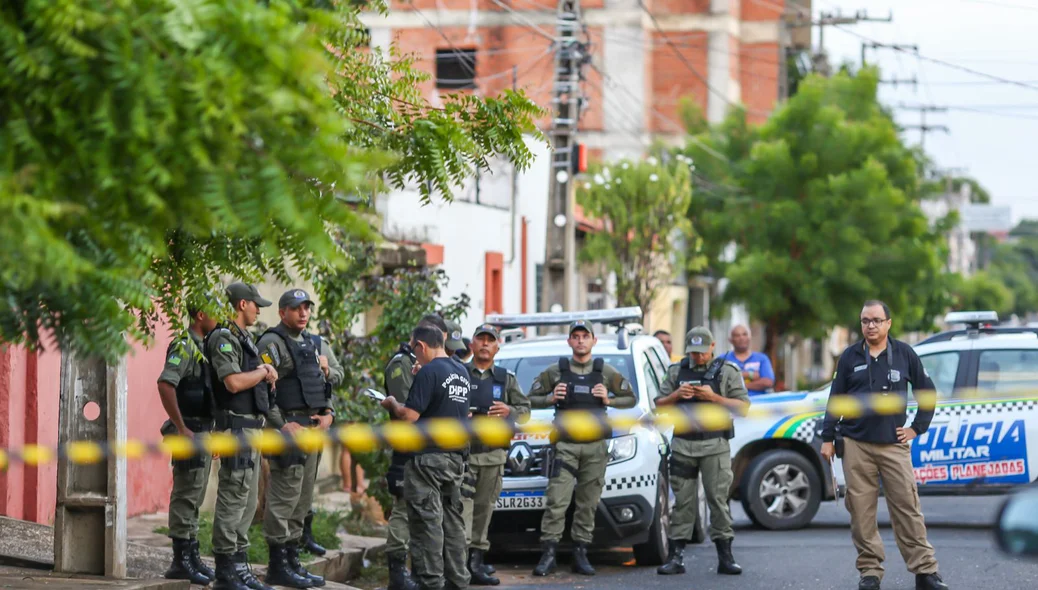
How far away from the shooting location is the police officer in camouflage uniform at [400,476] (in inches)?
381

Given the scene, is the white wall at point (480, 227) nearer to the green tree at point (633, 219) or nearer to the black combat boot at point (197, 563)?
the green tree at point (633, 219)

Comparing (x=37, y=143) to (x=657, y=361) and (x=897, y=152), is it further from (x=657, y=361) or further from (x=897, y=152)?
(x=897, y=152)

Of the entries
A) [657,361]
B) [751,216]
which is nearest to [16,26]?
[657,361]

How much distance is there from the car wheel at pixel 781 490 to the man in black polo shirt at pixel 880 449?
4.27 metres

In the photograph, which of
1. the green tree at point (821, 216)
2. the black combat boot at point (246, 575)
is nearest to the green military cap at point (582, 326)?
the black combat boot at point (246, 575)

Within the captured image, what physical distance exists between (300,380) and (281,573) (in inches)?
49.5

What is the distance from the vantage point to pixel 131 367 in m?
12.2

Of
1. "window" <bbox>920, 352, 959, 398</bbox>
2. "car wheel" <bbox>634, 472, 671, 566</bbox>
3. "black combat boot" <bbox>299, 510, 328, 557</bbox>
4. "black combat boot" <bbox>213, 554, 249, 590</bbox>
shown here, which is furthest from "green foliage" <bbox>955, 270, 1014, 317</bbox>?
"black combat boot" <bbox>213, 554, 249, 590</bbox>

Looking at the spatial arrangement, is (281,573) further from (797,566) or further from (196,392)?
(797,566)

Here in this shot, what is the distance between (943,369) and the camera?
14.0 metres

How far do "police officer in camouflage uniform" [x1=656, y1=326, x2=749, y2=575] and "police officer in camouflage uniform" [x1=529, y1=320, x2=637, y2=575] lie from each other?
50cm

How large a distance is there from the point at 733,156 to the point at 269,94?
34972 mm

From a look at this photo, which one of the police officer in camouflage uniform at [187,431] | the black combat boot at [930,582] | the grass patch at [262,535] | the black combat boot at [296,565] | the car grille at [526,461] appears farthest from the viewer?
the car grille at [526,461]

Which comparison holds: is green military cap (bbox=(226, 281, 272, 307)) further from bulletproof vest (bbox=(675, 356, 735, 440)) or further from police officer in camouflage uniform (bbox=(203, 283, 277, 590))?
bulletproof vest (bbox=(675, 356, 735, 440))
